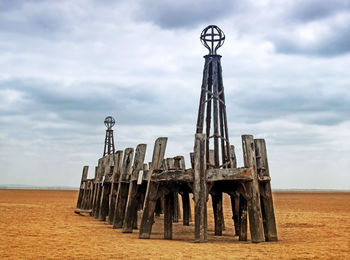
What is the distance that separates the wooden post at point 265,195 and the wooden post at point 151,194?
8.76 ft

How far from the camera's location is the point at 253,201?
475 inches

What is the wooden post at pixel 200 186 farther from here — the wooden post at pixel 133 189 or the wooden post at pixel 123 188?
the wooden post at pixel 123 188

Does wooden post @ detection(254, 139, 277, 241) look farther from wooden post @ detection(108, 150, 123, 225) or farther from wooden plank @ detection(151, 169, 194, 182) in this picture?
wooden post @ detection(108, 150, 123, 225)

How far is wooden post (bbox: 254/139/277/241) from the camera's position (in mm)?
12883

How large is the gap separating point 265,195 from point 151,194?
10.2 ft


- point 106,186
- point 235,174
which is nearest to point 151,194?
point 235,174

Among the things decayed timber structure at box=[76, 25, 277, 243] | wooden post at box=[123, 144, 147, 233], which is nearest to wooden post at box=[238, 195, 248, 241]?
decayed timber structure at box=[76, 25, 277, 243]

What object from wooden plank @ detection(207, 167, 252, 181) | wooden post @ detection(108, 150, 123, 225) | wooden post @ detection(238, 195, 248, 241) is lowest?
wooden post @ detection(238, 195, 248, 241)

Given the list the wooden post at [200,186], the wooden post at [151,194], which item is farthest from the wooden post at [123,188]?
the wooden post at [200,186]

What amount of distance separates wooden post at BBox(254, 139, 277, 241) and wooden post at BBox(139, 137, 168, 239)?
2.67 meters

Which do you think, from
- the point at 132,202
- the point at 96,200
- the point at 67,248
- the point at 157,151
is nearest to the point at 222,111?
the point at 157,151

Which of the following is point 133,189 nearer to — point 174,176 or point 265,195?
point 174,176

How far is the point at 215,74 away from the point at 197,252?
6090mm

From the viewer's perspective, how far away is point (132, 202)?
50.5 feet
